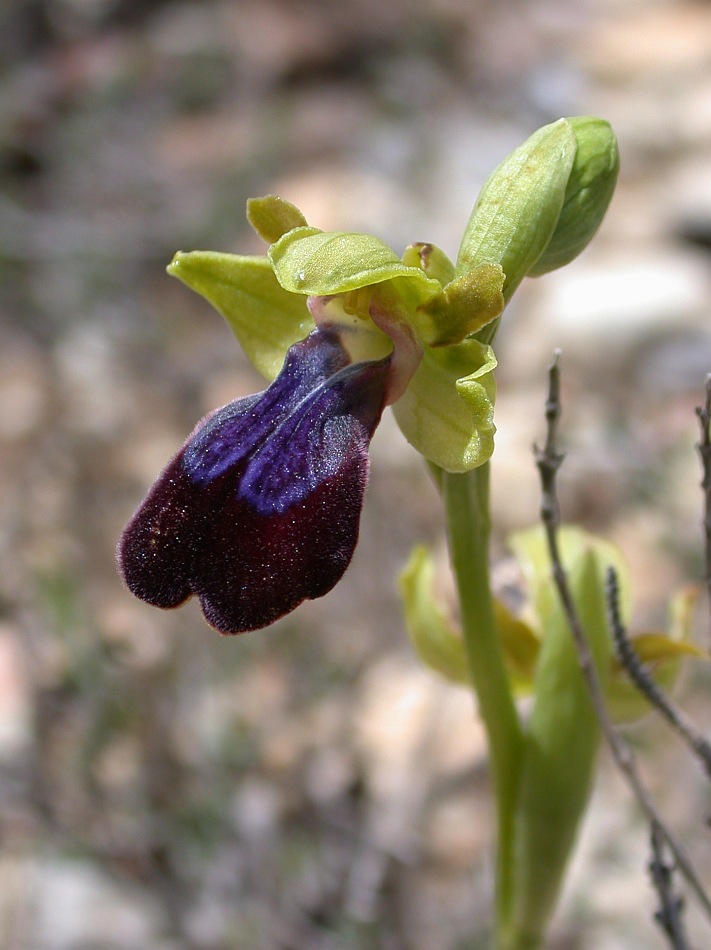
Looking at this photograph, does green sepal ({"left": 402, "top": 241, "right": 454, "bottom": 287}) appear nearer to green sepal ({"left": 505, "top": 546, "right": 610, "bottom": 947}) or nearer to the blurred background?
green sepal ({"left": 505, "top": 546, "right": 610, "bottom": 947})

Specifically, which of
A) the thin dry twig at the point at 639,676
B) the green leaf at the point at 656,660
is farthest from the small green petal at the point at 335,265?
the green leaf at the point at 656,660

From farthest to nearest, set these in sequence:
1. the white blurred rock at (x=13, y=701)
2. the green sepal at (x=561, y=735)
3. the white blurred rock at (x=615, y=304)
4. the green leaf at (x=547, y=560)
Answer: the white blurred rock at (x=615, y=304), the white blurred rock at (x=13, y=701), the green leaf at (x=547, y=560), the green sepal at (x=561, y=735)

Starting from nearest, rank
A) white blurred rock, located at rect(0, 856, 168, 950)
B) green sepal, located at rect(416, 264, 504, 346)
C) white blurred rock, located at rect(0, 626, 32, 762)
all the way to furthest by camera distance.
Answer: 1. green sepal, located at rect(416, 264, 504, 346)
2. white blurred rock, located at rect(0, 856, 168, 950)
3. white blurred rock, located at rect(0, 626, 32, 762)

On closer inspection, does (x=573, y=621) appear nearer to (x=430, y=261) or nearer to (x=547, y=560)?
(x=547, y=560)

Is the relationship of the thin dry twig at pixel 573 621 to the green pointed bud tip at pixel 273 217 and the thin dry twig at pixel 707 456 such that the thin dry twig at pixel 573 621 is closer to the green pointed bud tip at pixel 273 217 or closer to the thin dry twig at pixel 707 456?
the thin dry twig at pixel 707 456

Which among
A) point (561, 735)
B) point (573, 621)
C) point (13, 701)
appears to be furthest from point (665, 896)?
point (13, 701)

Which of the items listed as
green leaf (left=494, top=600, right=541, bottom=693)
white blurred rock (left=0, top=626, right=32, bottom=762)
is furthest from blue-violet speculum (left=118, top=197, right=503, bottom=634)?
white blurred rock (left=0, top=626, right=32, bottom=762)

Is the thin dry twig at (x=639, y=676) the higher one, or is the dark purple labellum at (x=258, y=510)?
the dark purple labellum at (x=258, y=510)

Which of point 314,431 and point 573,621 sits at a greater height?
point 314,431
